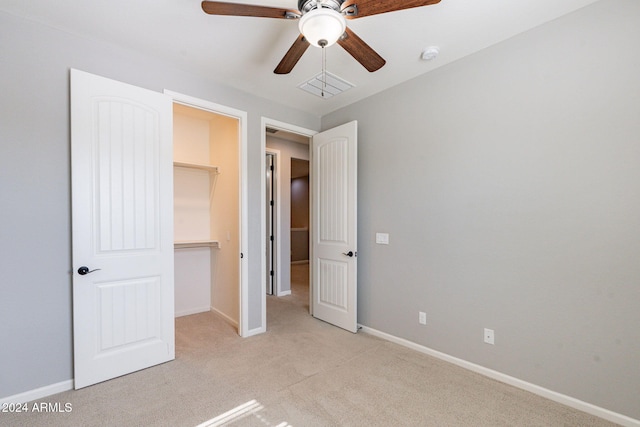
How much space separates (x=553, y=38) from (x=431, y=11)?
925 mm

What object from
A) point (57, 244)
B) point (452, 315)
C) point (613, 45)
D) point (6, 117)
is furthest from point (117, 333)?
point (613, 45)

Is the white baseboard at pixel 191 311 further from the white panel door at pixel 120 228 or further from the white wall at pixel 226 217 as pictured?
the white panel door at pixel 120 228

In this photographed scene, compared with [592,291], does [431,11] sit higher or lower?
higher

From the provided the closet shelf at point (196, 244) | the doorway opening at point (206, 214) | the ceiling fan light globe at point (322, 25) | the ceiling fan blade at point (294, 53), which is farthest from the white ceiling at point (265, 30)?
the closet shelf at point (196, 244)

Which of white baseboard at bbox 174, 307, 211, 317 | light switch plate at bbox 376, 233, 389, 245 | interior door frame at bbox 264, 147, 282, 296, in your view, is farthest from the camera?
interior door frame at bbox 264, 147, 282, 296

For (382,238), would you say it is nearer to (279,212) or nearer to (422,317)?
(422,317)

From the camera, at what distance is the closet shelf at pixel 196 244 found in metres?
3.56

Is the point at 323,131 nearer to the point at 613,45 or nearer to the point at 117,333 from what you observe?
the point at 613,45

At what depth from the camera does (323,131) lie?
3.73 m

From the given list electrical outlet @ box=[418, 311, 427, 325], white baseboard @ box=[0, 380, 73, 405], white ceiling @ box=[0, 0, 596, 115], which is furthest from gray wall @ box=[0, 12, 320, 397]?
electrical outlet @ box=[418, 311, 427, 325]

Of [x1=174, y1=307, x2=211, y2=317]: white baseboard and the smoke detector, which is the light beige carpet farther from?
the smoke detector

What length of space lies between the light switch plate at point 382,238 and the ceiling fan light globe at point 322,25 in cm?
202

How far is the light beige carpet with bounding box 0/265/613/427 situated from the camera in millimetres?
1791

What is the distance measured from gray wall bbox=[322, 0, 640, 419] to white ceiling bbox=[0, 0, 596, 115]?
0.72 feet
